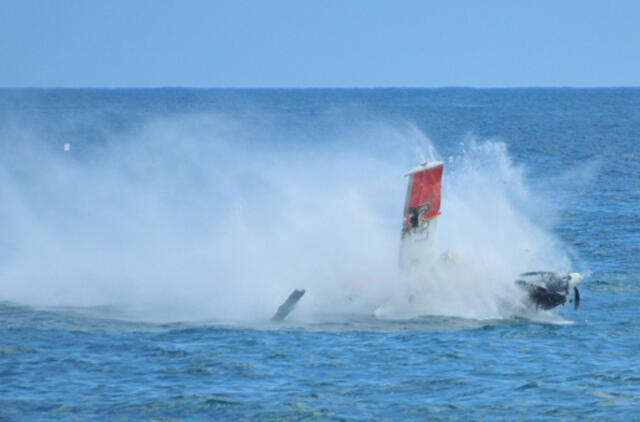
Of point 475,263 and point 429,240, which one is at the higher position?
point 429,240

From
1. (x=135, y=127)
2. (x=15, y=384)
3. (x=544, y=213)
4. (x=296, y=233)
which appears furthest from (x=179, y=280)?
(x=135, y=127)

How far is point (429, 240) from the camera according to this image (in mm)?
31359

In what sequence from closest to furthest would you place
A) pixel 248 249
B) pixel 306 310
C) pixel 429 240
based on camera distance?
1. pixel 306 310
2. pixel 429 240
3. pixel 248 249

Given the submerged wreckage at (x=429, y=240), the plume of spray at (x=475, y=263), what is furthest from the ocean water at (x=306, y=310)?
the submerged wreckage at (x=429, y=240)

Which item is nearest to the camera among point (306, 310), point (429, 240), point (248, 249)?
point (306, 310)

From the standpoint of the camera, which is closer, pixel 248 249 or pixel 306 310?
pixel 306 310

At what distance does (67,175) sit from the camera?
240 ft

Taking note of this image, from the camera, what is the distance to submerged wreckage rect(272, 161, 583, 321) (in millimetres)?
29844

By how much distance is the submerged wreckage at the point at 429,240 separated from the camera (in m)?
29.8

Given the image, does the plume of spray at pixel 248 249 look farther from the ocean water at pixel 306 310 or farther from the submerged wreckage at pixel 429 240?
the submerged wreckage at pixel 429 240

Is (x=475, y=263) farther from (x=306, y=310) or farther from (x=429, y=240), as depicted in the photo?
(x=306, y=310)

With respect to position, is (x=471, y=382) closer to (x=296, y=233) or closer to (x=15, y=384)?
(x=15, y=384)

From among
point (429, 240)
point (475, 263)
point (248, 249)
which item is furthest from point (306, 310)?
point (248, 249)

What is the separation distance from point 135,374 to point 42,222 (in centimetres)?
2654
